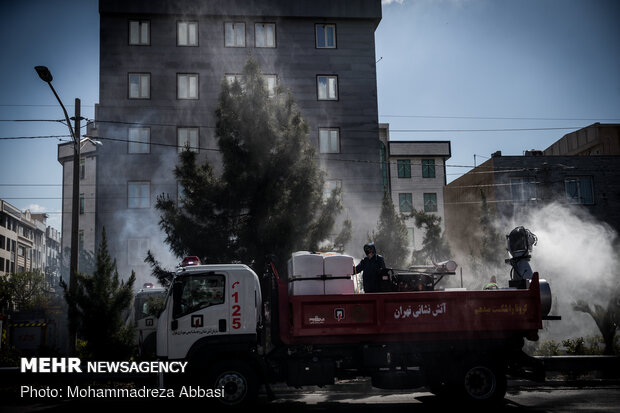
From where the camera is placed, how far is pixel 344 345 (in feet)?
32.5

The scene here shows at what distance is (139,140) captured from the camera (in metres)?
30.6

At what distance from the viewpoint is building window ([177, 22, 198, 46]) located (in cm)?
3156

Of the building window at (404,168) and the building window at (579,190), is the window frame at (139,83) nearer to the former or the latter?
the building window at (579,190)

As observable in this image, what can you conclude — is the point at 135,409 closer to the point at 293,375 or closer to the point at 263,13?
the point at 293,375

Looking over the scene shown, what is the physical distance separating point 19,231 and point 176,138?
73727 mm

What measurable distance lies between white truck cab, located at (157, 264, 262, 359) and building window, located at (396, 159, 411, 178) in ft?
144

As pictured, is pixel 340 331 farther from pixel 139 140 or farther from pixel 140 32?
pixel 140 32

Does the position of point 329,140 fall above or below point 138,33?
below

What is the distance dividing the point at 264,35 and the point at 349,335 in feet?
85.0

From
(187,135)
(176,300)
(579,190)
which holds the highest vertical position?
(187,135)

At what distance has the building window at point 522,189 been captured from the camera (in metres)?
35.2

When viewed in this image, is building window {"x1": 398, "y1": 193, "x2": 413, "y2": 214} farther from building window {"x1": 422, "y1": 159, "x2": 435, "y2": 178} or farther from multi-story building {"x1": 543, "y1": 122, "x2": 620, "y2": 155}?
multi-story building {"x1": 543, "y1": 122, "x2": 620, "y2": 155}

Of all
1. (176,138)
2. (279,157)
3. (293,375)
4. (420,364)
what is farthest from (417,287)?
(176,138)

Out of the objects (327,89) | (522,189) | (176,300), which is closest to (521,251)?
(176,300)
